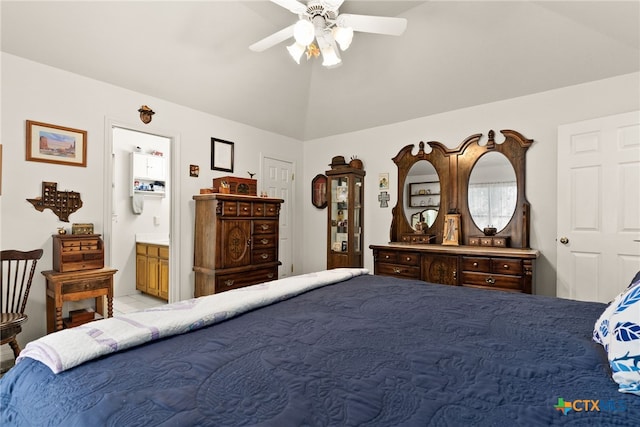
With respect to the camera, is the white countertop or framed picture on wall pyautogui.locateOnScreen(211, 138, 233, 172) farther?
the white countertop

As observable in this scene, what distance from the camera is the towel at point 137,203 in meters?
4.86

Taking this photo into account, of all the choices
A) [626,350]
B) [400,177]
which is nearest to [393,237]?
[400,177]

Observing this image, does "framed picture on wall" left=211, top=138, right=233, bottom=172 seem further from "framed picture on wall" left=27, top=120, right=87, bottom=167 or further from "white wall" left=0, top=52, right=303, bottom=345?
"framed picture on wall" left=27, top=120, right=87, bottom=167

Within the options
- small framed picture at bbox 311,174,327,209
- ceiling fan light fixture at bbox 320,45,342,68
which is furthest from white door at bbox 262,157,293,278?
ceiling fan light fixture at bbox 320,45,342,68

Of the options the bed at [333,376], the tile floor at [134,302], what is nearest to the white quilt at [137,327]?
the bed at [333,376]

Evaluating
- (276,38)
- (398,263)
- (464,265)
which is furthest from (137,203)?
(464,265)

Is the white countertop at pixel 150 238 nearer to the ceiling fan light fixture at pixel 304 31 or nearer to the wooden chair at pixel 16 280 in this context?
the wooden chair at pixel 16 280

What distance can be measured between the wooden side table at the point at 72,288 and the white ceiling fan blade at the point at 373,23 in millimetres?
2834

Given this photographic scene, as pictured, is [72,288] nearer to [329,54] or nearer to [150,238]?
[150,238]

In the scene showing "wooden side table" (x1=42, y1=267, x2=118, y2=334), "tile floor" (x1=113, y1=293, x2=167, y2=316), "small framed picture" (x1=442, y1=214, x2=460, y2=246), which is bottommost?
"tile floor" (x1=113, y1=293, x2=167, y2=316)

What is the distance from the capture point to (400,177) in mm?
4340

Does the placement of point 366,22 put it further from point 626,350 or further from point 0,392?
point 0,392

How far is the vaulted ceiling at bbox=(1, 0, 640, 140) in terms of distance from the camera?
264 centimetres

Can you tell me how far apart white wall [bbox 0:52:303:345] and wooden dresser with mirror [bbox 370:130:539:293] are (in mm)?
2567
